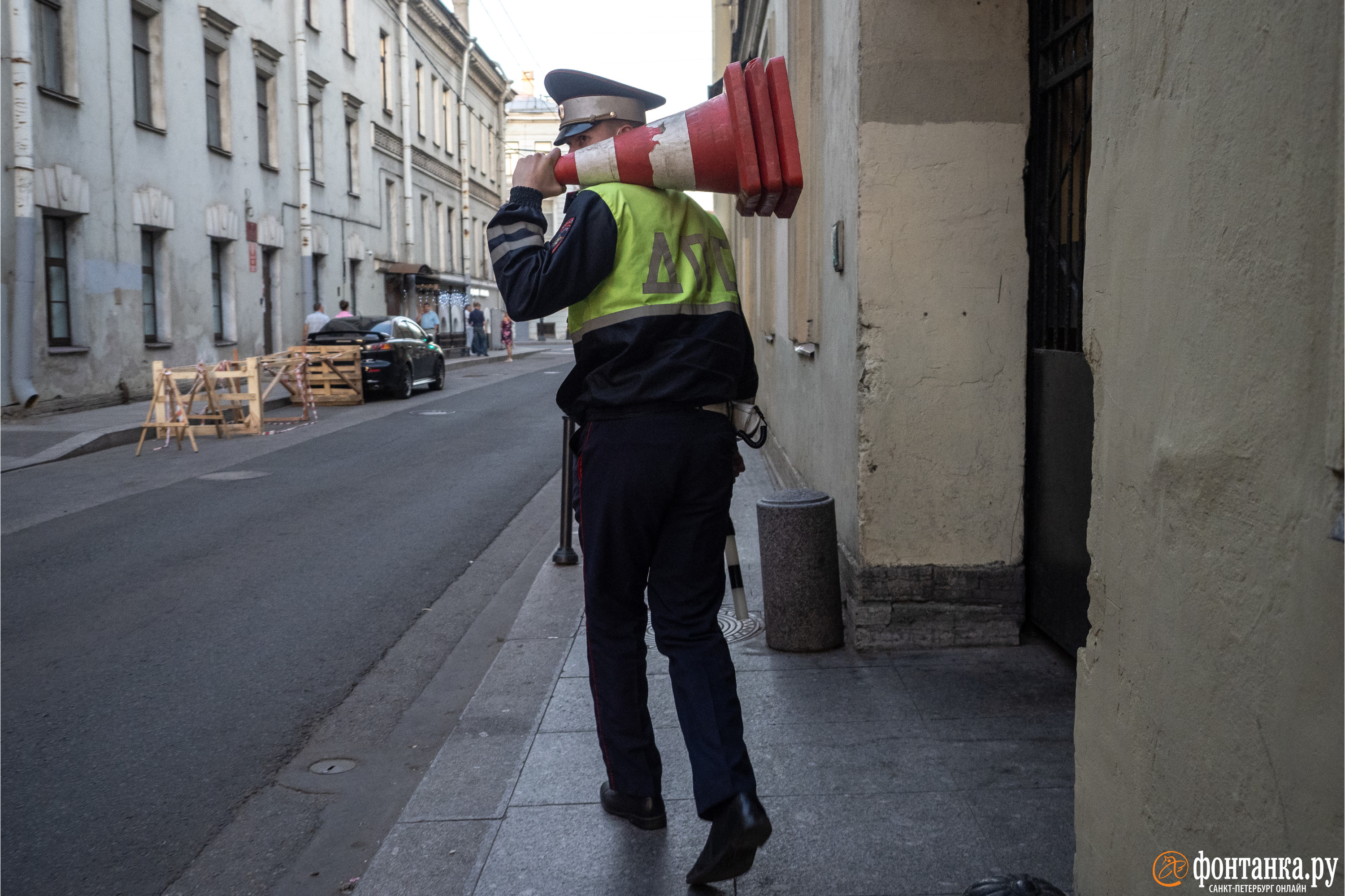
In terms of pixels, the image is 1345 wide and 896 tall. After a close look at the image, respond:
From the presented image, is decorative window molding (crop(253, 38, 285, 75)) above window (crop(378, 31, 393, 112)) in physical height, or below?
below

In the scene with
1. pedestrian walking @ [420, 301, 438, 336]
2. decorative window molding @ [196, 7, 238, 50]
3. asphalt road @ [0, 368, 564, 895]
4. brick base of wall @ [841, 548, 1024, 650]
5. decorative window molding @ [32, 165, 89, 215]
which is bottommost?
asphalt road @ [0, 368, 564, 895]

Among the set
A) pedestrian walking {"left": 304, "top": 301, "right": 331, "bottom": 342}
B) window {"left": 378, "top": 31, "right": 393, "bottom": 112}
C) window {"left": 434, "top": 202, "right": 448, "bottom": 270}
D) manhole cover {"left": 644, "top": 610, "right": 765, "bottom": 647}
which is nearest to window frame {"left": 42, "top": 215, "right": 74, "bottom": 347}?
pedestrian walking {"left": 304, "top": 301, "right": 331, "bottom": 342}

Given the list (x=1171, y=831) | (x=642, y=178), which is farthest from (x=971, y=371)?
(x=1171, y=831)

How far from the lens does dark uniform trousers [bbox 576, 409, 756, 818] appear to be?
9.30 feet

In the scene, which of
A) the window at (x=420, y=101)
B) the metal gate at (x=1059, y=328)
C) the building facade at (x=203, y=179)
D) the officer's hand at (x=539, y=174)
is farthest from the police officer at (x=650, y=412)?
the window at (x=420, y=101)

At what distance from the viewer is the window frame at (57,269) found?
1641 cm

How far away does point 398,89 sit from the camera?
3450 centimetres

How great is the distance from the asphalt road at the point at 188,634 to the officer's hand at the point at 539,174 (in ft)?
6.77

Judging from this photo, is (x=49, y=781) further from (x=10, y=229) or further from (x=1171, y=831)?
(x=10, y=229)

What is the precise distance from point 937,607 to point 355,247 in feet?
90.0

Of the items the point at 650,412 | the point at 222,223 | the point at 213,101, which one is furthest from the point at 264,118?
→ the point at 650,412

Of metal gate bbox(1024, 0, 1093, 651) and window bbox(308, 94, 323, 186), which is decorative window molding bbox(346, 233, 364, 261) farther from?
metal gate bbox(1024, 0, 1093, 651)

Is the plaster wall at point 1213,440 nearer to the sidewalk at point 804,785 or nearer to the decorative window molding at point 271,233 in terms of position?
the sidewalk at point 804,785

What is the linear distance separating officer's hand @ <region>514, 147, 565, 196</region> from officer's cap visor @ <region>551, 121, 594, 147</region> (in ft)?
0.24
